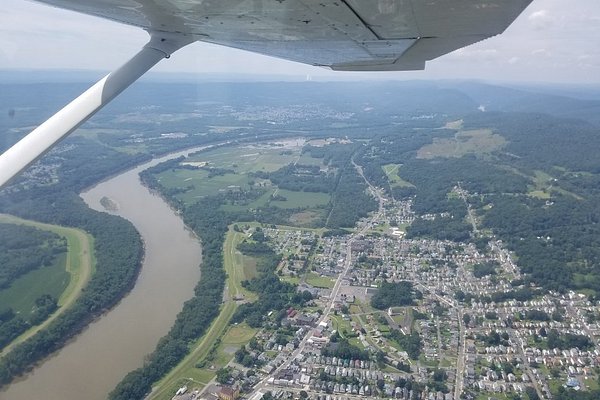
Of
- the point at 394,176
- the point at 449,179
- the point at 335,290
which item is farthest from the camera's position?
the point at 394,176

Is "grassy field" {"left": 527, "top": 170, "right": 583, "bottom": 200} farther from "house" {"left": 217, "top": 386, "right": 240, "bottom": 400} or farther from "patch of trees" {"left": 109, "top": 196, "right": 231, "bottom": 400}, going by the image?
"house" {"left": 217, "top": 386, "right": 240, "bottom": 400}

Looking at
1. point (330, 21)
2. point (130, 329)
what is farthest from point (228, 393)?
point (330, 21)

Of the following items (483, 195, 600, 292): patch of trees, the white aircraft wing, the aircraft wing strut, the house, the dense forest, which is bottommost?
(483, 195, 600, 292): patch of trees

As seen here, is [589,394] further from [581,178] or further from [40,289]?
[581,178]

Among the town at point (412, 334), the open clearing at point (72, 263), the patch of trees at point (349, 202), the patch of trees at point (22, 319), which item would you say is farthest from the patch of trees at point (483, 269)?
the patch of trees at point (22, 319)

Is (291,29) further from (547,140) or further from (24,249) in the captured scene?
(547,140)

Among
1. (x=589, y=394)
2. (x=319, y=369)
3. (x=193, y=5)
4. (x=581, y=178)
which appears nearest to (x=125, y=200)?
(x=319, y=369)

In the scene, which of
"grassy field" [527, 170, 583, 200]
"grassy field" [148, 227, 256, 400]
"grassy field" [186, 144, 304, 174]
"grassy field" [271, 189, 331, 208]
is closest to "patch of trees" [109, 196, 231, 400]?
"grassy field" [148, 227, 256, 400]
